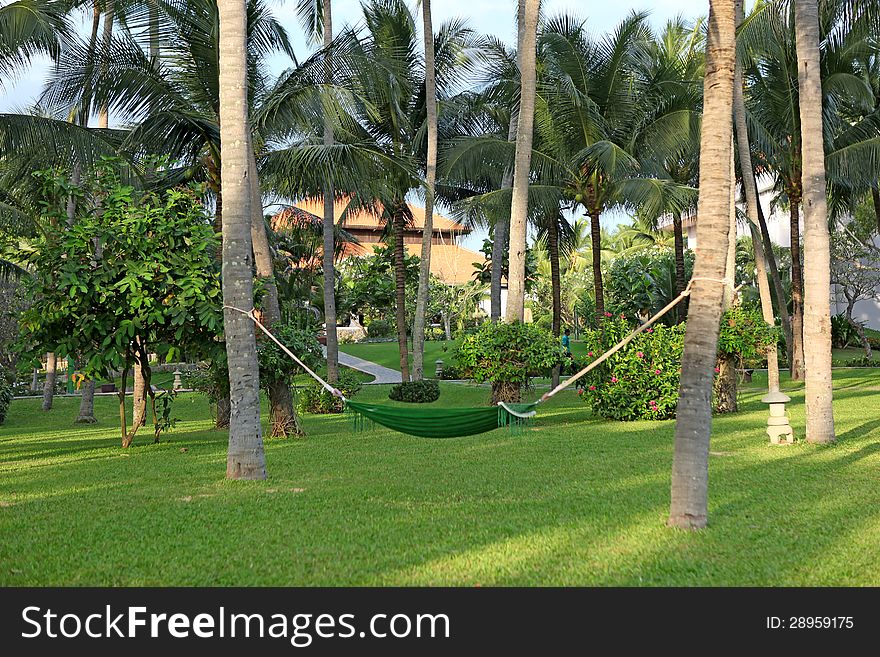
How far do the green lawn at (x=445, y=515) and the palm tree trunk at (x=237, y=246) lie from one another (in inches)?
18.5

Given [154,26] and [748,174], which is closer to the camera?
[154,26]

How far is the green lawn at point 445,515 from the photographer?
5441 millimetres

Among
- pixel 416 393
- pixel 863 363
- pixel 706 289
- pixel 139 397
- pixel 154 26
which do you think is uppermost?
pixel 154 26

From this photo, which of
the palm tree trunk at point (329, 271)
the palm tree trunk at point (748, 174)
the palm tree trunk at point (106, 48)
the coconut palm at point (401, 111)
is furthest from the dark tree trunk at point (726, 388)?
the palm tree trunk at point (106, 48)

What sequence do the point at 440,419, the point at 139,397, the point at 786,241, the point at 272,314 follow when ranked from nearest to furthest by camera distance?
the point at 440,419
the point at 272,314
the point at 139,397
the point at 786,241

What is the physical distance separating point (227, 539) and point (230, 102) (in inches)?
184

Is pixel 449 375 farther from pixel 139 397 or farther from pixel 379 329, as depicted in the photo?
pixel 379 329

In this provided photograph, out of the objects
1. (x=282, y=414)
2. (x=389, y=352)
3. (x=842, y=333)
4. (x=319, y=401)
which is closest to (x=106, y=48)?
(x=282, y=414)

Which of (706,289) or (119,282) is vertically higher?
(119,282)

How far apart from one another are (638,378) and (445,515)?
8310mm

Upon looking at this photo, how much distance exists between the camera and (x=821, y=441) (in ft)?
36.1

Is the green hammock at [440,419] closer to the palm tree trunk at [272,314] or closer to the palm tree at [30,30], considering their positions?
the palm tree trunk at [272,314]

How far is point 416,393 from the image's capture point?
21172 mm
